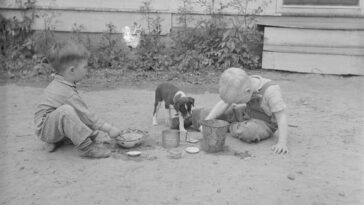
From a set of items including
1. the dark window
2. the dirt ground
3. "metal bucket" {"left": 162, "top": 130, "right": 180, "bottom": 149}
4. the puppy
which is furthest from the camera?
the dark window

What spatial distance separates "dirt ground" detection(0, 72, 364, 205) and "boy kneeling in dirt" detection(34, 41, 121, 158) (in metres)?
0.16

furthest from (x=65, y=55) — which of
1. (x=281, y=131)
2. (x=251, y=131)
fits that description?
(x=281, y=131)

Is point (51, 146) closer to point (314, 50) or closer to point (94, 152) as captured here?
point (94, 152)

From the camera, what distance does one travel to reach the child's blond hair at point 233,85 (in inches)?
148

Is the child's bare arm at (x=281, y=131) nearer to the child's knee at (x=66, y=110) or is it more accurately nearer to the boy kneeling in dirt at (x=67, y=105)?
the boy kneeling in dirt at (x=67, y=105)

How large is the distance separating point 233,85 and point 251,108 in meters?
0.74

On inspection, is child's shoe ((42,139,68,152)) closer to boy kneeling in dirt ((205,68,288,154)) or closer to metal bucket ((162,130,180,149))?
metal bucket ((162,130,180,149))

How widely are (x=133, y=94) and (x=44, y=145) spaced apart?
8.06 ft

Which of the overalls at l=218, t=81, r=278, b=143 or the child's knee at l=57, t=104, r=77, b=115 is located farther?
the overalls at l=218, t=81, r=278, b=143

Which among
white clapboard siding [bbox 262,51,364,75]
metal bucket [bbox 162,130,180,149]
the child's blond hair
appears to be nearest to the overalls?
the child's blond hair

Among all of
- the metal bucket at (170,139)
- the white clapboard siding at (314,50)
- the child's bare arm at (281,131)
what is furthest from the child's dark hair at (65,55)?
the white clapboard siding at (314,50)

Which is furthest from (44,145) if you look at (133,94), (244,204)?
(133,94)

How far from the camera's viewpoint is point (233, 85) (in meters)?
3.75

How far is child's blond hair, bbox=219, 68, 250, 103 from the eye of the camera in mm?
3759
